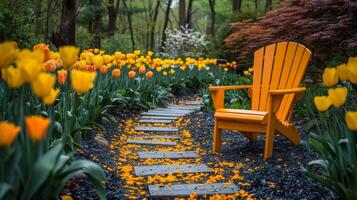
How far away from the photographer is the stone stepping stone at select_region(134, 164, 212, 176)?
9.49 ft

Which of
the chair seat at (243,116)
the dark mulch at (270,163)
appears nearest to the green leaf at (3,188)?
the dark mulch at (270,163)

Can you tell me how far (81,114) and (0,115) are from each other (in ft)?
4.48

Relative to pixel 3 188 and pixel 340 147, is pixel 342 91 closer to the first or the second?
pixel 340 147

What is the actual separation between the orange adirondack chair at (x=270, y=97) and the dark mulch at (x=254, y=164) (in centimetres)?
15

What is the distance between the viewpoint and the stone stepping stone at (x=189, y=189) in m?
2.44

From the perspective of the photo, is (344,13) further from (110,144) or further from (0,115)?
(0,115)

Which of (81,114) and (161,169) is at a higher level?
(81,114)

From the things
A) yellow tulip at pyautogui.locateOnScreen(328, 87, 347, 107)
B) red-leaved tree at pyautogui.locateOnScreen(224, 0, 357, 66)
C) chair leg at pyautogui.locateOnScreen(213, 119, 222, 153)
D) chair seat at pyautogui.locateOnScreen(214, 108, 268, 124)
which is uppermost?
red-leaved tree at pyautogui.locateOnScreen(224, 0, 357, 66)

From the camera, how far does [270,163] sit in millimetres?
3129

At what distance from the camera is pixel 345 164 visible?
1.88m

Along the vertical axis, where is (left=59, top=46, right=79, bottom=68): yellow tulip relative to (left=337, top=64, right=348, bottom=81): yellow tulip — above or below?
above

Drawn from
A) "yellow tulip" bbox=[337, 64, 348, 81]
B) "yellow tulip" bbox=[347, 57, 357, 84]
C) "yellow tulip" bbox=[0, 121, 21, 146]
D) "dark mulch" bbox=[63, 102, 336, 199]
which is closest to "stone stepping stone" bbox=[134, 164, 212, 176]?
"dark mulch" bbox=[63, 102, 336, 199]

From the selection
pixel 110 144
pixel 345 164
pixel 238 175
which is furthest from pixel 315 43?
pixel 345 164

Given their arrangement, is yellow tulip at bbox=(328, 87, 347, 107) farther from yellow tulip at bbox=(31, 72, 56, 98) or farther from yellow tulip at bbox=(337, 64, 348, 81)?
yellow tulip at bbox=(31, 72, 56, 98)
